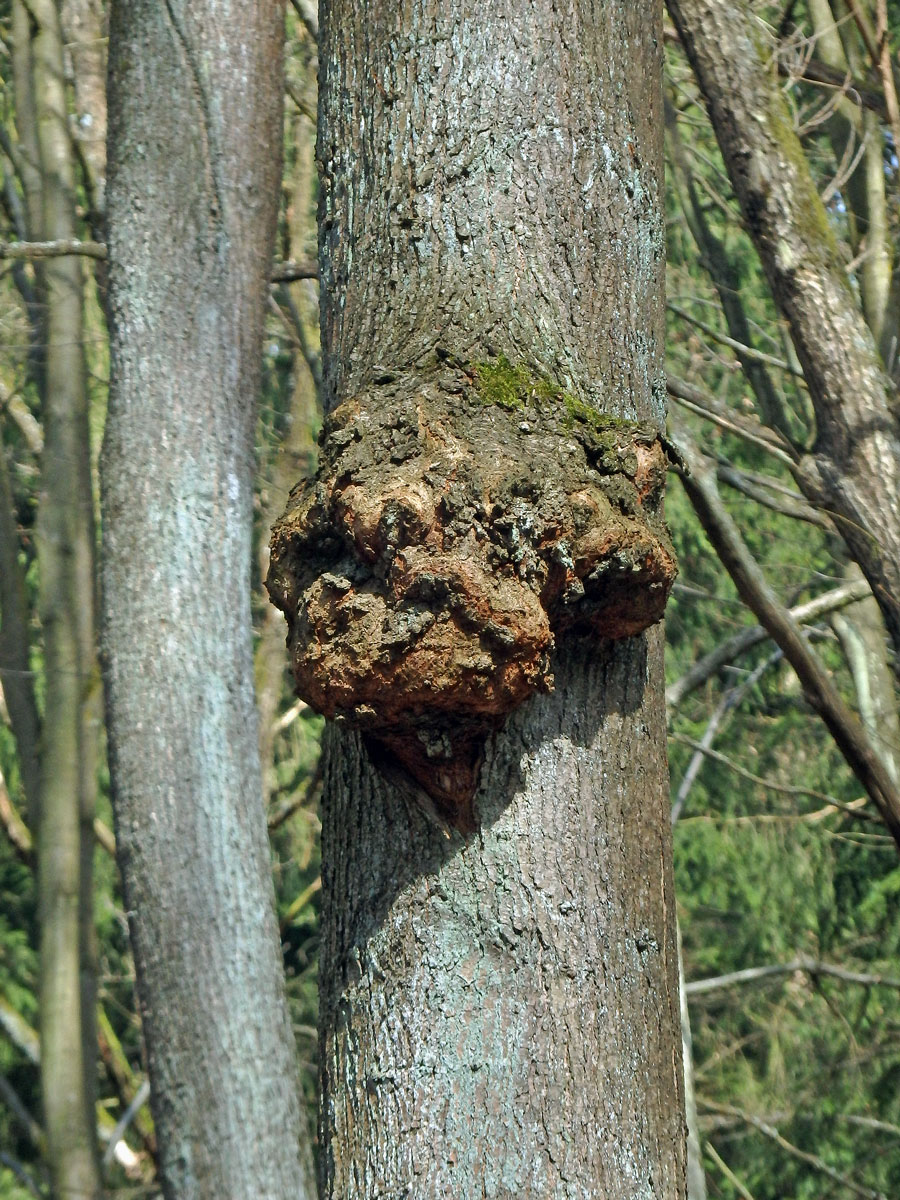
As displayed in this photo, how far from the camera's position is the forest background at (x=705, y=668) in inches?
217

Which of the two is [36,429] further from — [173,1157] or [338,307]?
[338,307]

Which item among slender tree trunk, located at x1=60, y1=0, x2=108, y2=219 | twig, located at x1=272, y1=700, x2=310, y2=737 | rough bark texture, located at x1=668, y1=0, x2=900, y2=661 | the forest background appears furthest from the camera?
twig, located at x1=272, y1=700, x2=310, y2=737

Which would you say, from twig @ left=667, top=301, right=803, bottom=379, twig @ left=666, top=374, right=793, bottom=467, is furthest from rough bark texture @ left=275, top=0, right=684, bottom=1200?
twig @ left=667, top=301, right=803, bottom=379

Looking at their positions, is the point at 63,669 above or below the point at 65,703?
above

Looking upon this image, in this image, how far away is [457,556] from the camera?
1.21 metres

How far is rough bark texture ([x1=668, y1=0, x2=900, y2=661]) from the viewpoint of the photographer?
A: 345cm

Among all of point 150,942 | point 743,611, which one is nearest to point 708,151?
point 743,611

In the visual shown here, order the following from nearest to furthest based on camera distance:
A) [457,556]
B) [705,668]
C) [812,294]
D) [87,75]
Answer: [457,556] → [812,294] → [705,668] → [87,75]

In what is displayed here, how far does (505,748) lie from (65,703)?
4.07 m

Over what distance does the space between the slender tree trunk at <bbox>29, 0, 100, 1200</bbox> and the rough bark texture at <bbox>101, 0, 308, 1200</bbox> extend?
1.41m

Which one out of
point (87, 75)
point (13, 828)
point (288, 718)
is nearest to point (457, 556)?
point (87, 75)

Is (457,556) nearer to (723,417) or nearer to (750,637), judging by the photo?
(723,417)

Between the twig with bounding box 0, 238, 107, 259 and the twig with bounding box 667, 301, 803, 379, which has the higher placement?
the twig with bounding box 0, 238, 107, 259

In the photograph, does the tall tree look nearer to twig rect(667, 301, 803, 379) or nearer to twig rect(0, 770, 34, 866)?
twig rect(0, 770, 34, 866)
